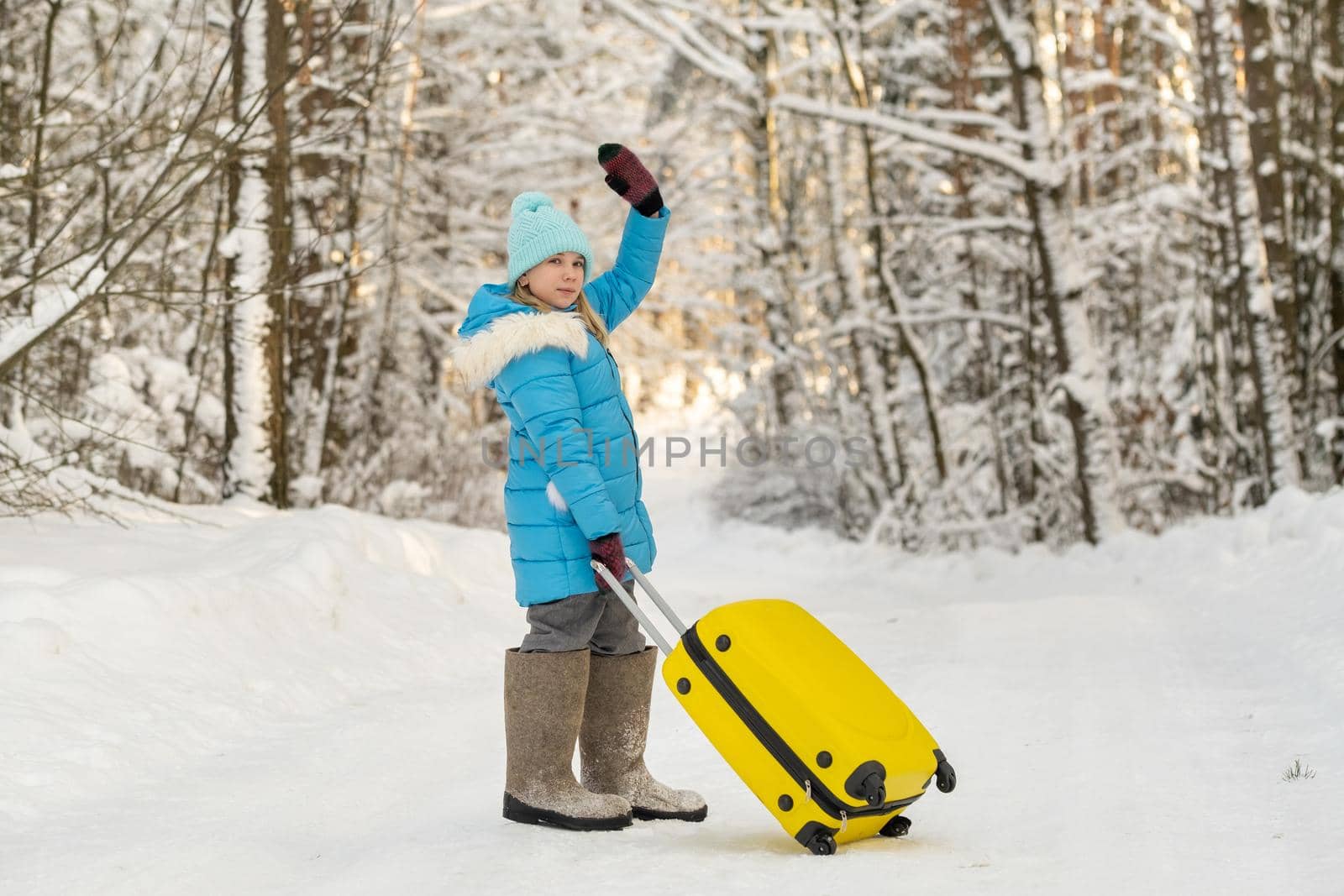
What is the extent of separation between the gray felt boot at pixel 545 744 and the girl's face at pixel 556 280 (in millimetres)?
1008

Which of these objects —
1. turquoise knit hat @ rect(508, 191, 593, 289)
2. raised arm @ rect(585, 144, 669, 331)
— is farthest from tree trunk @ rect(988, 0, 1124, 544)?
turquoise knit hat @ rect(508, 191, 593, 289)

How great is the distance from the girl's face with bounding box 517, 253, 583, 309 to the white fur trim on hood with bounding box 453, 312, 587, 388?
141 millimetres

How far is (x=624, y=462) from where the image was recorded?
3629 mm

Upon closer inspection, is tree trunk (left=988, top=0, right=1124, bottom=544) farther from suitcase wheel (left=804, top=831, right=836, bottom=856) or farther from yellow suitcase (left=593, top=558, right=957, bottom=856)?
suitcase wheel (left=804, top=831, right=836, bottom=856)

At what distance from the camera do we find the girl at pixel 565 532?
3.43 m

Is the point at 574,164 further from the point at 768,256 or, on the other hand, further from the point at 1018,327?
the point at 1018,327

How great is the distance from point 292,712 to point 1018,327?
9.41 metres

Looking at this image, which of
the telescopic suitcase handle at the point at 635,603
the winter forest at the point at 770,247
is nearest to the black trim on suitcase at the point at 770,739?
the telescopic suitcase handle at the point at 635,603

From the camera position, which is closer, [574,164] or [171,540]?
[171,540]

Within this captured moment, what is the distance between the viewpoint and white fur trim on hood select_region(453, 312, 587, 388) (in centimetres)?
344

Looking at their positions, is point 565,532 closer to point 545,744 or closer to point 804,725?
point 545,744

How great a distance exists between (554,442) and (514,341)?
11.6 inches

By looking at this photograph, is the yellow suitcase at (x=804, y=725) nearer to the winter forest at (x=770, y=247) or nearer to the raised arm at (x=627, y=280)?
the raised arm at (x=627, y=280)

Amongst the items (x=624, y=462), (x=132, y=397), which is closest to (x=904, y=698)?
(x=624, y=462)
